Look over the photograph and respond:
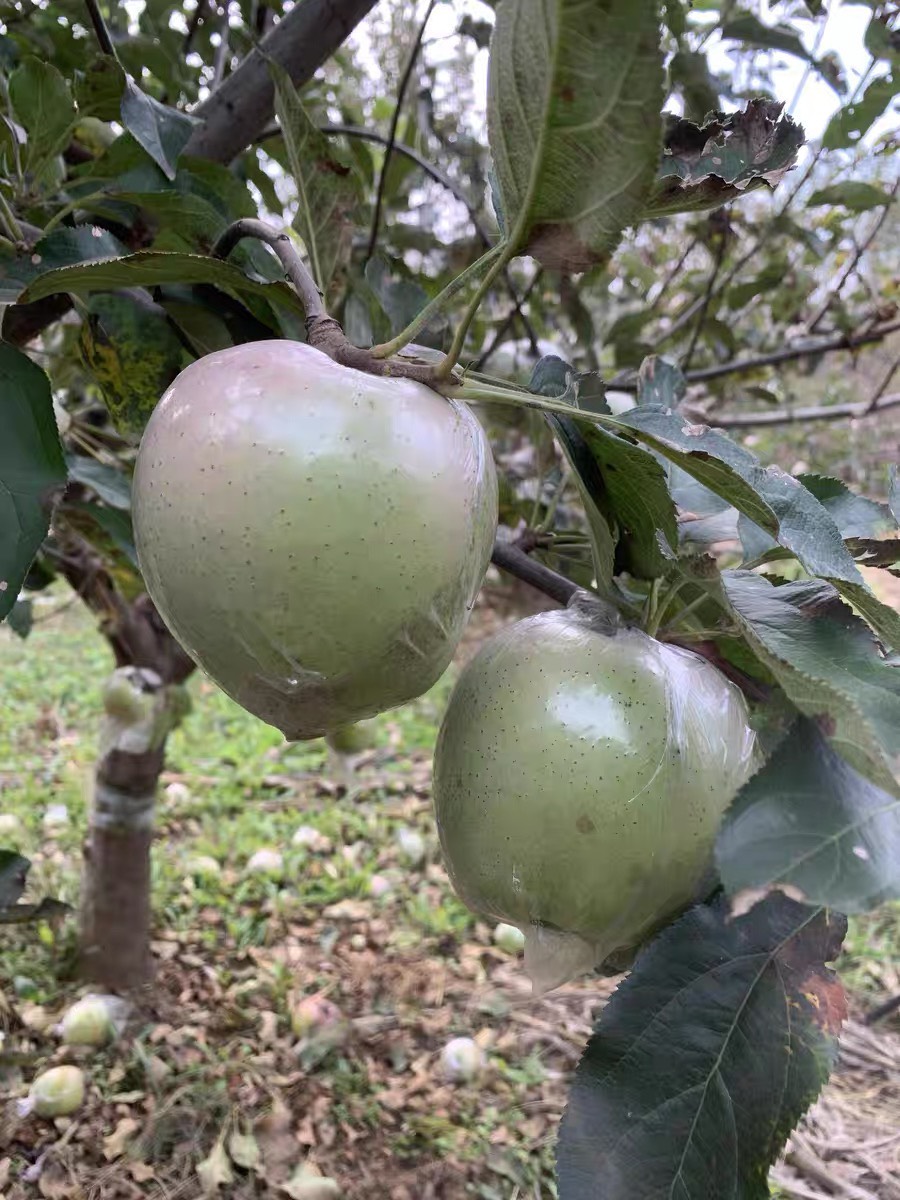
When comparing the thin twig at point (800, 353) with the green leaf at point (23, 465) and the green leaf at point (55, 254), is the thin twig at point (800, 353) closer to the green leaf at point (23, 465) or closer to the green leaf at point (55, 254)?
the green leaf at point (55, 254)

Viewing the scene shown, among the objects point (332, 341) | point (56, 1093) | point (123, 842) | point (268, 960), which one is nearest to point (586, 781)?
point (332, 341)

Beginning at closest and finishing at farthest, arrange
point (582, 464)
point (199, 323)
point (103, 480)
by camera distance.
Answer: point (582, 464) → point (199, 323) → point (103, 480)

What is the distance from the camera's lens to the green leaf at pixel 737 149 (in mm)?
570

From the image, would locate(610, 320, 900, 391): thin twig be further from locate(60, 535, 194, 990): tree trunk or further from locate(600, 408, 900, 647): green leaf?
locate(600, 408, 900, 647): green leaf

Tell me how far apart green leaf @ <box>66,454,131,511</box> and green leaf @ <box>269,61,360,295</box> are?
0.43 metres

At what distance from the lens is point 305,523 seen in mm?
466

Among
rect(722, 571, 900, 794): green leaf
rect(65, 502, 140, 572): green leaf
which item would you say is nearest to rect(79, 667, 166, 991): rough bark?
rect(65, 502, 140, 572): green leaf

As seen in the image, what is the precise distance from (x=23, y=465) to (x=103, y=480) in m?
0.51

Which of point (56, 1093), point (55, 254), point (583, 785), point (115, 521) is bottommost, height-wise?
point (56, 1093)

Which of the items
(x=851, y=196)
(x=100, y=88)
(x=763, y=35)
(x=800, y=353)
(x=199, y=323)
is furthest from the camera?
(x=800, y=353)

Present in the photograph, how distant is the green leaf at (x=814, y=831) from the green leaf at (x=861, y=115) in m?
1.39

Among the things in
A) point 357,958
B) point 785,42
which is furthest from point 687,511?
point 357,958

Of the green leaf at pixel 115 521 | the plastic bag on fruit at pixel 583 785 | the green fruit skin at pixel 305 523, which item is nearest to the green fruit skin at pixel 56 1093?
the green leaf at pixel 115 521

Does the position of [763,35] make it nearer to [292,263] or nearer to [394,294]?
[394,294]
